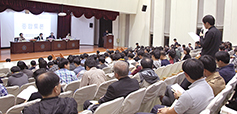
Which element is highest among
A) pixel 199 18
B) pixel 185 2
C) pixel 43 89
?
pixel 185 2

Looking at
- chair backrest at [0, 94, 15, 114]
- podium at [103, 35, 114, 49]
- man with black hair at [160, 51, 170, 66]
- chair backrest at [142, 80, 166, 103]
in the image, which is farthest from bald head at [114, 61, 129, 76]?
podium at [103, 35, 114, 49]

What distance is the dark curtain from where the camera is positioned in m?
16.4

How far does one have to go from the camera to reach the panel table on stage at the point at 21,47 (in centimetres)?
1104

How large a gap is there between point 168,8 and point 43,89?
13.2 metres

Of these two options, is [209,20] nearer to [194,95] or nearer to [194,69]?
[194,69]

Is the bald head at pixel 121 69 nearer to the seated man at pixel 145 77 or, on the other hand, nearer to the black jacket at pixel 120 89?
the black jacket at pixel 120 89

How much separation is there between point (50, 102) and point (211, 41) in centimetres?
296

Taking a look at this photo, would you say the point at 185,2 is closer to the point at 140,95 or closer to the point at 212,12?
the point at 212,12

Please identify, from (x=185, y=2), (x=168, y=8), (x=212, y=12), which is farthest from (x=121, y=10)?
(x=212, y=12)

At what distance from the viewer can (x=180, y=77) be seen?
4.07 m

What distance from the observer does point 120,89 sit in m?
2.78

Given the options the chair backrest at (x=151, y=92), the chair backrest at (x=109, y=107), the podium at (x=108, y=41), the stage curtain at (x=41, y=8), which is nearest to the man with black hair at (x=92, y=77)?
the chair backrest at (x=151, y=92)

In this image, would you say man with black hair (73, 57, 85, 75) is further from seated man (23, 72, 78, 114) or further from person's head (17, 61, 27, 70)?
seated man (23, 72, 78, 114)

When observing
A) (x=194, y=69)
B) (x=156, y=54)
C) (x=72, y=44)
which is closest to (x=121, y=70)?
(x=194, y=69)
